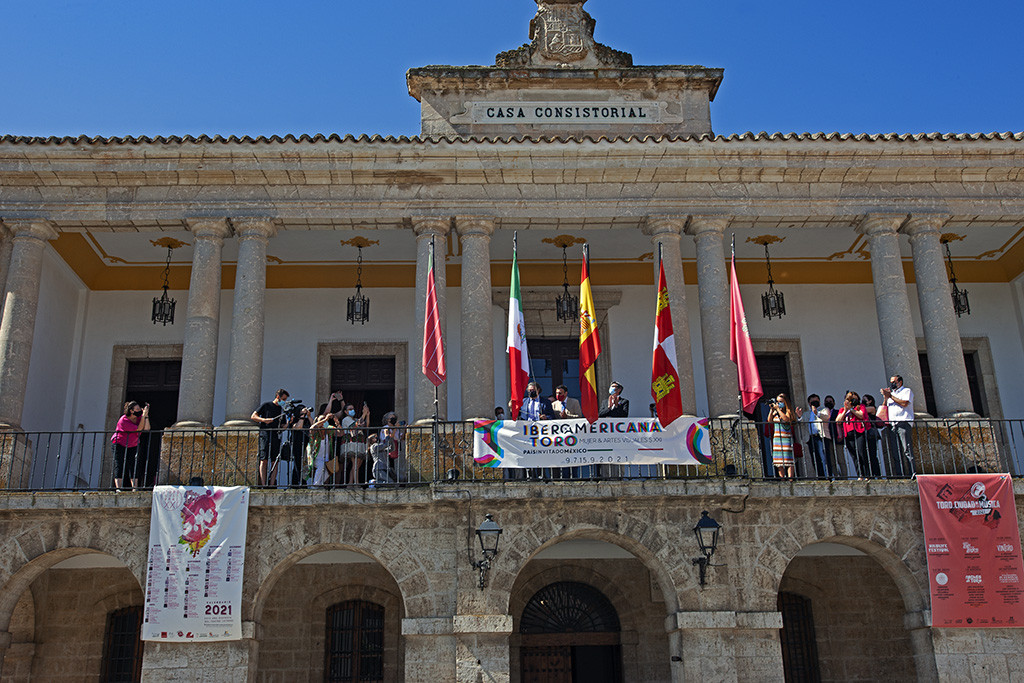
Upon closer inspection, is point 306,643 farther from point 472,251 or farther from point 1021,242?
point 1021,242

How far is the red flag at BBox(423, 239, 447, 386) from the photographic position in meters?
12.3

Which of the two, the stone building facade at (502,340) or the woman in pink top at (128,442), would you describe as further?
the woman in pink top at (128,442)

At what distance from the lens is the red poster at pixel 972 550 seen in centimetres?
1160

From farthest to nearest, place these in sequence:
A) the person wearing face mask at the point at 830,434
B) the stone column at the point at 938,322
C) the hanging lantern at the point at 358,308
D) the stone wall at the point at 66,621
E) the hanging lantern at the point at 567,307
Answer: the hanging lantern at the point at 358,308, the hanging lantern at the point at 567,307, the stone wall at the point at 66,621, the stone column at the point at 938,322, the person wearing face mask at the point at 830,434

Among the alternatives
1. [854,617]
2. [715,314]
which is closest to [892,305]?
[715,314]

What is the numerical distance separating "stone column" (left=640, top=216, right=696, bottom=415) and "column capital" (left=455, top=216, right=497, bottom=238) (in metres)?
2.26

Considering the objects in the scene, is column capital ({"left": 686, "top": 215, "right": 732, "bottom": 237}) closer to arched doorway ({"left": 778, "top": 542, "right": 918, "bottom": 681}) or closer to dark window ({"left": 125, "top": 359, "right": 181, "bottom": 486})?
arched doorway ({"left": 778, "top": 542, "right": 918, "bottom": 681})

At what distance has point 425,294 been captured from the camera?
13.2 meters

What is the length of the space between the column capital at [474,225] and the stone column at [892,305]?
210 inches

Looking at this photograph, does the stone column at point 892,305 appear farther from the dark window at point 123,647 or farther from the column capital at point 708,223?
the dark window at point 123,647

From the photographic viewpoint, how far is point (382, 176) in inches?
542

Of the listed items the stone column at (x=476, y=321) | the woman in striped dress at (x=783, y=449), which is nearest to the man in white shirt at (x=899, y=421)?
the woman in striped dress at (x=783, y=449)

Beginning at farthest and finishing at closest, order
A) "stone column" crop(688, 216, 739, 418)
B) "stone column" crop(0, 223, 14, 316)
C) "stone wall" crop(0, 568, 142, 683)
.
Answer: "stone wall" crop(0, 568, 142, 683)
"stone column" crop(0, 223, 14, 316)
"stone column" crop(688, 216, 739, 418)

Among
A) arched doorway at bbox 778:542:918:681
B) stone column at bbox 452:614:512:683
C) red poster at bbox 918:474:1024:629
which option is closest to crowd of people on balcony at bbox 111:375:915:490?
red poster at bbox 918:474:1024:629
